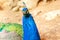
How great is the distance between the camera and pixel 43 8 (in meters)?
2.99

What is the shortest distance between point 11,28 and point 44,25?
715 millimetres

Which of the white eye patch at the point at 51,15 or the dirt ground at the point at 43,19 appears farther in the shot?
A: the white eye patch at the point at 51,15

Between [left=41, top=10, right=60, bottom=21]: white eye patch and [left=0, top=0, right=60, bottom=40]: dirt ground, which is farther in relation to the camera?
[left=41, top=10, right=60, bottom=21]: white eye patch

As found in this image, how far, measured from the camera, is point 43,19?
2.62 metres

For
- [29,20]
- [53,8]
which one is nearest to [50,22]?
[53,8]

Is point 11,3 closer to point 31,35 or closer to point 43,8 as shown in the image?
point 43,8

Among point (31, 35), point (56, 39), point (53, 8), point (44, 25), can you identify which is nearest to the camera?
point (31, 35)

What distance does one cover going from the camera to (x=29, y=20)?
5.90 ft

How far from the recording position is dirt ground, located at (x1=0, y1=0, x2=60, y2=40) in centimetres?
216

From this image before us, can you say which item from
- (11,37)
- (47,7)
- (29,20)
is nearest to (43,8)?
(47,7)

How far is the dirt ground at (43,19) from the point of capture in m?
2.16

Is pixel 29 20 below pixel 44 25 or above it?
above

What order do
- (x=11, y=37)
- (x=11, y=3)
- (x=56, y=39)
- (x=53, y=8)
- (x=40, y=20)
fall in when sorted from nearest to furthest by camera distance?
1. (x=11, y=37)
2. (x=56, y=39)
3. (x=40, y=20)
4. (x=53, y=8)
5. (x=11, y=3)

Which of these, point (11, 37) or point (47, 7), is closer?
point (11, 37)
